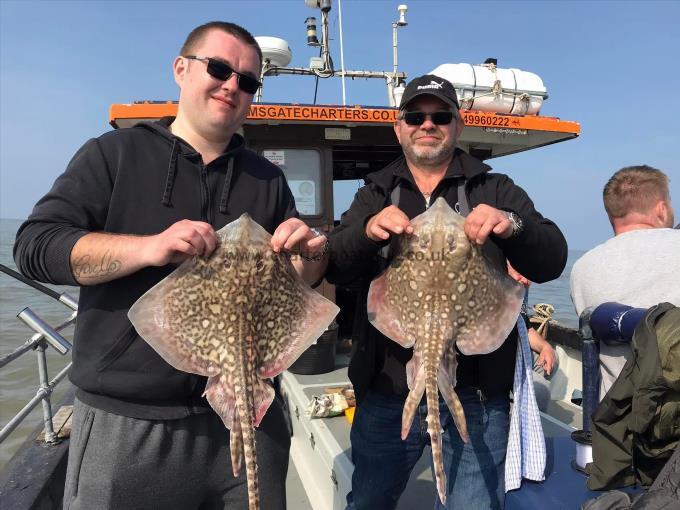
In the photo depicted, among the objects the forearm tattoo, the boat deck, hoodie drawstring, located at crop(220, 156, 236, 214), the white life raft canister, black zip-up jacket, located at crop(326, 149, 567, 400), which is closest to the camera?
the forearm tattoo

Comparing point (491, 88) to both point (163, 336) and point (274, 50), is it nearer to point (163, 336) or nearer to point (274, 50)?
point (274, 50)

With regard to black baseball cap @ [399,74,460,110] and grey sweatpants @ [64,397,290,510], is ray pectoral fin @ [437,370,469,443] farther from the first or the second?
black baseball cap @ [399,74,460,110]

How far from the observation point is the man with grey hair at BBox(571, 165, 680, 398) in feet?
8.70

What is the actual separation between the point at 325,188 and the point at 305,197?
32cm

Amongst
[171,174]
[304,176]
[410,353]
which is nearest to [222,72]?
[171,174]

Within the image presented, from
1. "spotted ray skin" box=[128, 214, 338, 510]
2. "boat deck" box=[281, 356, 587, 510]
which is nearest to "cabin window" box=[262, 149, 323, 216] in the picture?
"boat deck" box=[281, 356, 587, 510]

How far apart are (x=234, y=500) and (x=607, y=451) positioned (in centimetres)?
175

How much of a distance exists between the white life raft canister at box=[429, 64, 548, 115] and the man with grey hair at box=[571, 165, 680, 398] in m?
4.05

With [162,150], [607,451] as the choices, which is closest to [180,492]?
[162,150]

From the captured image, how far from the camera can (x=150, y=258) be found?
5.87 ft

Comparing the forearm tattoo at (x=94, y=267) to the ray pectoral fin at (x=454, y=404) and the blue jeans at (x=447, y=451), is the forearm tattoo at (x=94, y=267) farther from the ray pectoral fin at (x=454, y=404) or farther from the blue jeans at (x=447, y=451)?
the blue jeans at (x=447, y=451)

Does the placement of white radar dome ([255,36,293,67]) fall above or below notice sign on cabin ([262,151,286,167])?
above

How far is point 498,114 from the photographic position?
6797 millimetres

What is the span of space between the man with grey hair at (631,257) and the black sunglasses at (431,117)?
131 cm
